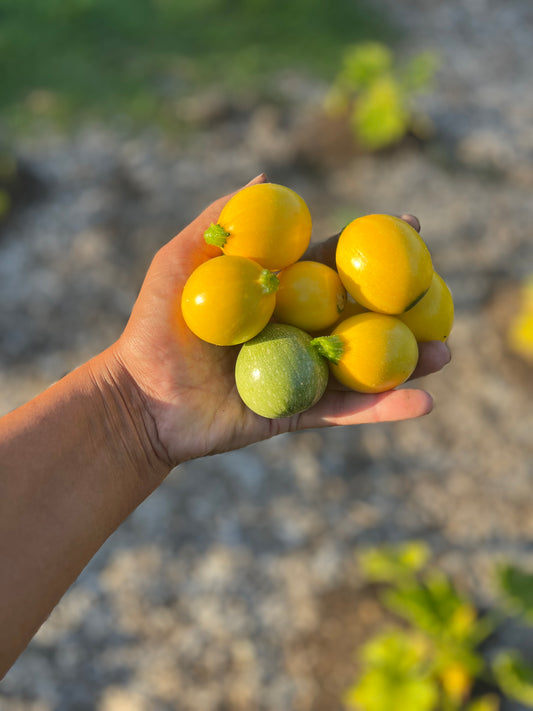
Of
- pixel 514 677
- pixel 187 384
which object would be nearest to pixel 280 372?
→ pixel 187 384

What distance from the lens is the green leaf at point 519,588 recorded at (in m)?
3.40

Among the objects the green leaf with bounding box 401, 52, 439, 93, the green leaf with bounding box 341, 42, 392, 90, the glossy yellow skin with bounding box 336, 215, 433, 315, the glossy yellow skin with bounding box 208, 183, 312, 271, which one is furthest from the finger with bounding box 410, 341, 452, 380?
the green leaf with bounding box 341, 42, 392, 90

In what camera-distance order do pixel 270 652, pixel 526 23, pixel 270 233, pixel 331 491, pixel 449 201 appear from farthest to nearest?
pixel 526 23
pixel 449 201
pixel 331 491
pixel 270 652
pixel 270 233

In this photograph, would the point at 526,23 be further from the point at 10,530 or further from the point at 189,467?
the point at 10,530

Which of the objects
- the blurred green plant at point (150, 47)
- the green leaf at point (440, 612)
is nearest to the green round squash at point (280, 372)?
the green leaf at point (440, 612)

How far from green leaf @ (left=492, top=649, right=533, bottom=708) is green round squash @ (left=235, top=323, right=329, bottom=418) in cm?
205

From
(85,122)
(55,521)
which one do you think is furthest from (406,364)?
(85,122)

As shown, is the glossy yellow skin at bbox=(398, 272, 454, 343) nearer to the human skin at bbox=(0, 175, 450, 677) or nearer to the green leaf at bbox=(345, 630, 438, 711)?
the human skin at bbox=(0, 175, 450, 677)

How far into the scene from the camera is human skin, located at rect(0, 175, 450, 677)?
254cm

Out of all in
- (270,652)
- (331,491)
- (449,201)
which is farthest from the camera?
(449,201)

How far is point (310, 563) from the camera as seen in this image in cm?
411

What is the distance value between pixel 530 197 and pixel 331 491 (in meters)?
3.80

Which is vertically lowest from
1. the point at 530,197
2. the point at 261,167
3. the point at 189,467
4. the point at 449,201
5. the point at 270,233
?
the point at 530,197

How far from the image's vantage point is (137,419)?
2867mm
